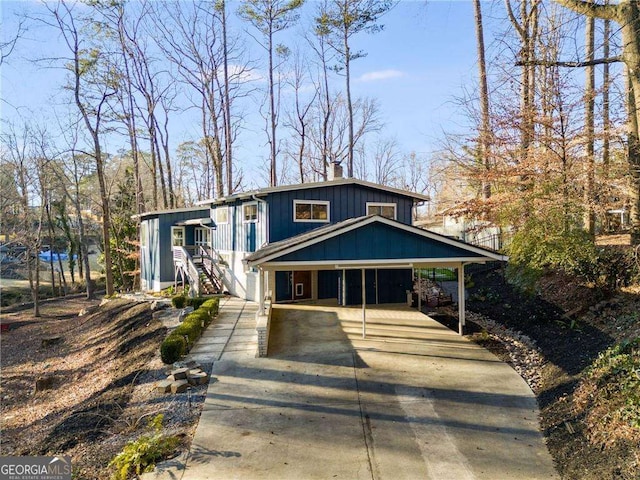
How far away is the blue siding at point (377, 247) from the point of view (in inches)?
371

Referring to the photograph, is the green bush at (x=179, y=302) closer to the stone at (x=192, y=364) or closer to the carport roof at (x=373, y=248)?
the carport roof at (x=373, y=248)

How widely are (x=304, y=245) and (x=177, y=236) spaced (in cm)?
1348

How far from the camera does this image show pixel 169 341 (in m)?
8.37

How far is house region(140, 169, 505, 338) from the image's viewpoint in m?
9.66

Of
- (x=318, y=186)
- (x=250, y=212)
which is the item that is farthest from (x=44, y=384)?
(x=318, y=186)

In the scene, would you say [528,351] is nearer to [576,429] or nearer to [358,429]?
[576,429]

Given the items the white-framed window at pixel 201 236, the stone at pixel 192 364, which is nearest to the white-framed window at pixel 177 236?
the white-framed window at pixel 201 236

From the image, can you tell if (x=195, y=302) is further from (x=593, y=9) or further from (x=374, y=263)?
(x=593, y=9)

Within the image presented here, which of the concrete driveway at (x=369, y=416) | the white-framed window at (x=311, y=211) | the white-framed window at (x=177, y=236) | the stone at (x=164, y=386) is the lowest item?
the concrete driveway at (x=369, y=416)

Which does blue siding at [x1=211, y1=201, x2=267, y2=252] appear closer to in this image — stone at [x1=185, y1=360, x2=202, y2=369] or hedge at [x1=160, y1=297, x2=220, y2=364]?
hedge at [x1=160, y1=297, x2=220, y2=364]

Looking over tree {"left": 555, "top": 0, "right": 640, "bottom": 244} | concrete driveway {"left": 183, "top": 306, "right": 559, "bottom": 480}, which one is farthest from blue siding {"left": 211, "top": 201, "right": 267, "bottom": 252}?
tree {"left": 555, "top": 0, "right": 640, "bottom": 244}

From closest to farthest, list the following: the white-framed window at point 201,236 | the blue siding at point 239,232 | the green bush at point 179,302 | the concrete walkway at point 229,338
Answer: the concrete walkway at point 229,338 → the green bush at point 179,302 → the blue siding at point 239,232 → the white-framed window at point 201,236

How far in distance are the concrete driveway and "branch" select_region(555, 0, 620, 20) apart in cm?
698

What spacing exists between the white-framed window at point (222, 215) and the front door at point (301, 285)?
4.56 meters
